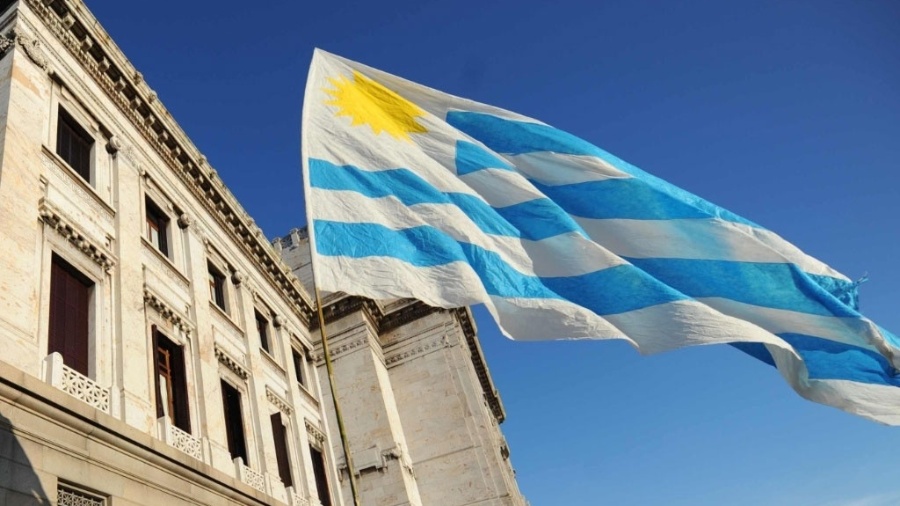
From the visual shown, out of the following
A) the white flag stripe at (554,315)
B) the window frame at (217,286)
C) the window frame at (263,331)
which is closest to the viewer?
the white flag stripe at (554,315)

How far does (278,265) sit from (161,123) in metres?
7.23

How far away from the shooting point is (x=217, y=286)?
17.1 metres

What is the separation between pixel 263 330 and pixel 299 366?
9.57 feet

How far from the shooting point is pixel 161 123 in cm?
1535

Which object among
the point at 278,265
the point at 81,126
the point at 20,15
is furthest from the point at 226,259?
the point at 20,15

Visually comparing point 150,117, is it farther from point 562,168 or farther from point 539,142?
point 562,168

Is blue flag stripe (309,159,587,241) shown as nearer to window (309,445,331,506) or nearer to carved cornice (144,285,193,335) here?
carved cornice (144,285,193,335)

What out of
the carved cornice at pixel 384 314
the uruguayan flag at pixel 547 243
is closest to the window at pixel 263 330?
the carved cornice at pixel 384 314

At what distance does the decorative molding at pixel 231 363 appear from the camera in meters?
14.7

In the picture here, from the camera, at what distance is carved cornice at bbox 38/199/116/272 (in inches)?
393

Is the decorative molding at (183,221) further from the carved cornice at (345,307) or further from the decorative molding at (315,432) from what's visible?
the carved cornice at (345,307)

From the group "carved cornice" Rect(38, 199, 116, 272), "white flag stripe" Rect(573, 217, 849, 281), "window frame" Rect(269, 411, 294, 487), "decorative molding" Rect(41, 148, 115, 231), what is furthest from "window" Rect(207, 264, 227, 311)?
"white flag stripe" Rect(573, 217, 849, 281)

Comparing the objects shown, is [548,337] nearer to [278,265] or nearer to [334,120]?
[334,120]

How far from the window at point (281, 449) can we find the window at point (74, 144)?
27.7 ft
